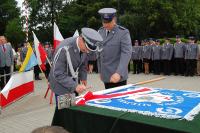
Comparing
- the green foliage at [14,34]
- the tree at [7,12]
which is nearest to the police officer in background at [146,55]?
the green foliage at [14,34]

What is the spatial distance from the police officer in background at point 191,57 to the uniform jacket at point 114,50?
1161 cm

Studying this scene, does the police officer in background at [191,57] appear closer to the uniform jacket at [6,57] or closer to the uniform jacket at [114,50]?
the uniform jacket at [6,57]

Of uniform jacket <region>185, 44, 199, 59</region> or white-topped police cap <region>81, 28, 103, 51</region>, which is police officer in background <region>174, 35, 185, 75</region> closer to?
uniform jacket <region>185, 44, 199, 59</region>

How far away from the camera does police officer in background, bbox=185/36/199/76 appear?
51.9 ft

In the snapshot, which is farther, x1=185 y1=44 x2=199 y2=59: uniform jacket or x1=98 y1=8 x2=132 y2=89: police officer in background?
x1=185 y1=44 x2=199 y2=59: uniform jacket

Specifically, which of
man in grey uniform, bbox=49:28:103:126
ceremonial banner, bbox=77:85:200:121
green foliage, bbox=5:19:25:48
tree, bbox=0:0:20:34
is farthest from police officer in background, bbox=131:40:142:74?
tree, bbox=0:0:20:34

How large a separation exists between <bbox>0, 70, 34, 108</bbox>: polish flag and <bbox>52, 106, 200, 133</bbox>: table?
182 inches

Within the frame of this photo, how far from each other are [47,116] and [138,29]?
101 ft

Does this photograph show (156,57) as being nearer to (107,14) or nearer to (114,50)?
(114,50)

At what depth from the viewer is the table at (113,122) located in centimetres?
263

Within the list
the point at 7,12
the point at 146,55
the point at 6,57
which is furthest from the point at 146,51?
the point at 7,12

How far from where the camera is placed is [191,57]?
52.1 ft

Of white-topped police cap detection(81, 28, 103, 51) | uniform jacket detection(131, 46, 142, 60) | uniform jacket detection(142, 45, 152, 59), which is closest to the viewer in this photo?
white-topped police cap detection(81, 28, 103, 51)

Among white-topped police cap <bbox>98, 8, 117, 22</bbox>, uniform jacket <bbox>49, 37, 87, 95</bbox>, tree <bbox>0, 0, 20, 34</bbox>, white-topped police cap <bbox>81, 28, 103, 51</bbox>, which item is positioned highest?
tree <bbox>0, 0, 20, 34</bbox>
